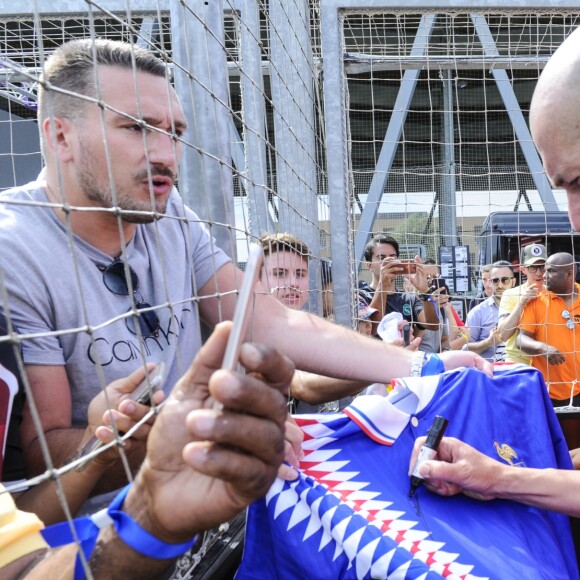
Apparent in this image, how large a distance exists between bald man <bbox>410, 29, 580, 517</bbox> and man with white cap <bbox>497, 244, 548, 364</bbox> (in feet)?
9.16

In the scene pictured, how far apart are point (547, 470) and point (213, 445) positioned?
1042 mm

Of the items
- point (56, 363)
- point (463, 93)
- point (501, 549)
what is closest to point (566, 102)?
point (501, 549)

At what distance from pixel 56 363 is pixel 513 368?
1105mm

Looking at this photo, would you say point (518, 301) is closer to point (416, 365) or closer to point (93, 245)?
point (416, 365)

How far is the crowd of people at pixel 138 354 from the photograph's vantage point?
0.71 m

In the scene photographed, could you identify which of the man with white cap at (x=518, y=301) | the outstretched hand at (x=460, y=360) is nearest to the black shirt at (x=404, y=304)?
the man with white cap at (x=518, y=301)

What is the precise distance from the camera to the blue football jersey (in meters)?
1.18

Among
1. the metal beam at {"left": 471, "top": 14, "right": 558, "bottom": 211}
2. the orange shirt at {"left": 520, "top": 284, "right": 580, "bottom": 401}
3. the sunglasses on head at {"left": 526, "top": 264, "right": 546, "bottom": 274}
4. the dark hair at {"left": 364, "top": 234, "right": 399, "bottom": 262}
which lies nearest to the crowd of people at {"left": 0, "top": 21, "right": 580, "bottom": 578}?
the dark hair at {"left": 364, "top": 234, "right": 399, "bottom": 262}

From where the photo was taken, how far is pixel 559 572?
1273 mm

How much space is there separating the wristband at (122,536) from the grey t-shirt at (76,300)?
1.12 ft

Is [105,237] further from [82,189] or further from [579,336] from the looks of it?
[579,336]

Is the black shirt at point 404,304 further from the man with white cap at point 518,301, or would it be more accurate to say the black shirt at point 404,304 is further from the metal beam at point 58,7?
the metal beam at point 58,7

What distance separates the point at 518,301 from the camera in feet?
14.1

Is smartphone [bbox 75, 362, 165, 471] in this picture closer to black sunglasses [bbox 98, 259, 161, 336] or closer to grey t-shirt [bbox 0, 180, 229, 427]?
grey t-shirt [bbox 0, 180, 229, 427]
